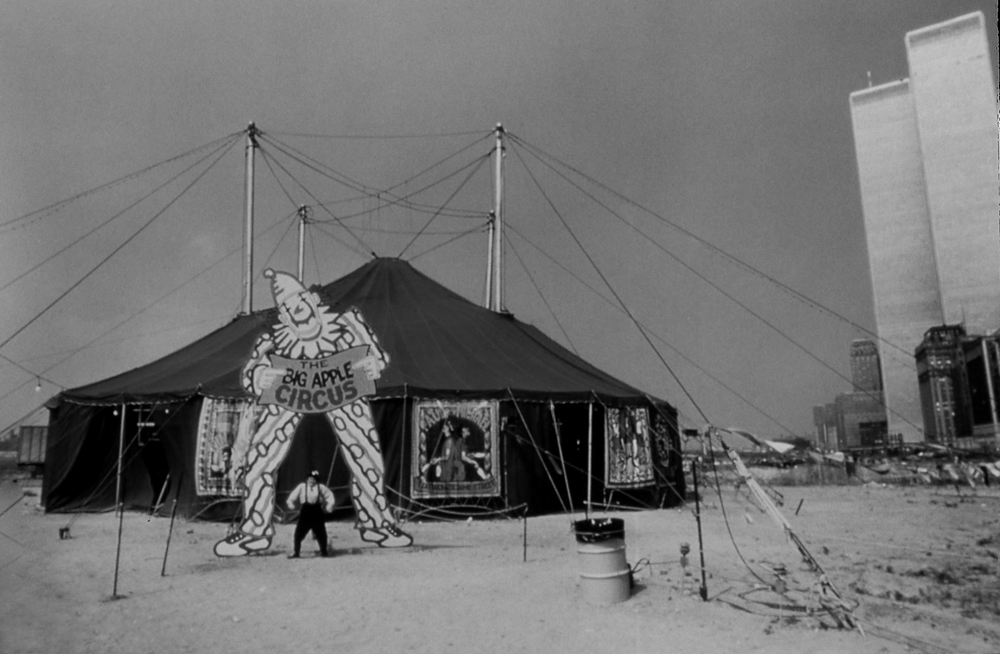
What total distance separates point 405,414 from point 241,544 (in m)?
4.08

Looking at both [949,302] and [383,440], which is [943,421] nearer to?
[949,302]

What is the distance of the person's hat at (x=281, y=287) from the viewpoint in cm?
875

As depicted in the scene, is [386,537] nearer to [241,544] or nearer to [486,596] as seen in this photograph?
[241,544]

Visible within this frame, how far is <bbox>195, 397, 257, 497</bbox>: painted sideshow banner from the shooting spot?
39.8 feet

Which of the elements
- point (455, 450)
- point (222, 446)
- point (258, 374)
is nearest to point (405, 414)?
point (455, 450)

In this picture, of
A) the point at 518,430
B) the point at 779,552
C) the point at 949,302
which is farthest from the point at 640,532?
the point at 949,302

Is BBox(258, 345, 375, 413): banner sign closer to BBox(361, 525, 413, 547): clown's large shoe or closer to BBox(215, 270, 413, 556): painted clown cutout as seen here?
BBox(215, 270, 413, 556): painted clown cutout

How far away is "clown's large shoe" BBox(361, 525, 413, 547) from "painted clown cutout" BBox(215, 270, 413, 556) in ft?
0.04

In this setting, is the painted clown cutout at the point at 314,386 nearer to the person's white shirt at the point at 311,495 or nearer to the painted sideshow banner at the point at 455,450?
the person's white shirt at the point at 311,495

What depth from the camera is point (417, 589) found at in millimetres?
6660

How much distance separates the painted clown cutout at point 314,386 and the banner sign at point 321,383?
0.5 inches


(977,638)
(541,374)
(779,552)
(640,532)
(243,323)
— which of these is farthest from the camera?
(243,323)

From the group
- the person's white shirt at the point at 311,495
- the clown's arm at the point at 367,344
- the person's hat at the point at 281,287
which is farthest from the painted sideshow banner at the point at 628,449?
the person's hat at the point at 281,287

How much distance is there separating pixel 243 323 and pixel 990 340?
20190 millimetres
